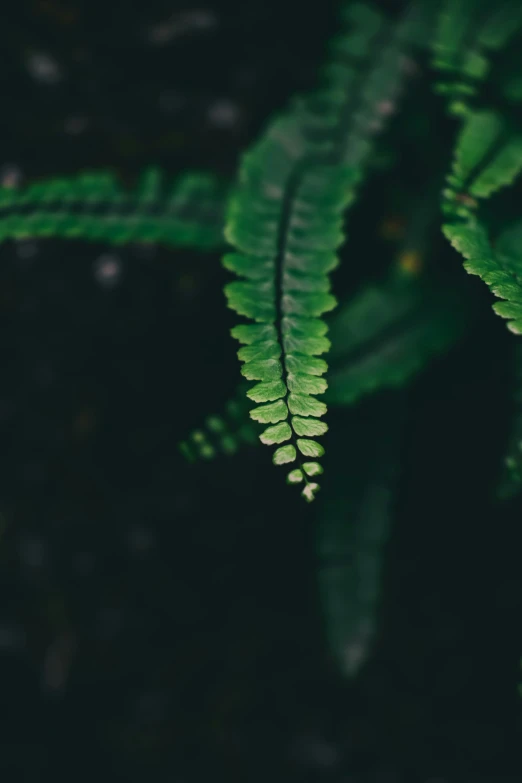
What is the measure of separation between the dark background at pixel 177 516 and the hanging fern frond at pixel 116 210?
15.0 inches

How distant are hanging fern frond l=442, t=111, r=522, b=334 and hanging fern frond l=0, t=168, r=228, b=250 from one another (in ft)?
2.10

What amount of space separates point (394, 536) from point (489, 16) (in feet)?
4.95

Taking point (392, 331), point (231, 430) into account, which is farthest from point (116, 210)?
point (392, 331)

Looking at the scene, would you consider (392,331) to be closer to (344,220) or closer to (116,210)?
(344,220)

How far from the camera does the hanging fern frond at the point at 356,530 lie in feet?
5.35

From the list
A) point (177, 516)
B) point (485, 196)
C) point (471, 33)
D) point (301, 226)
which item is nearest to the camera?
point (485, 196)

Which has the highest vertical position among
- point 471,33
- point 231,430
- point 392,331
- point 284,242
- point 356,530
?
point 471,33

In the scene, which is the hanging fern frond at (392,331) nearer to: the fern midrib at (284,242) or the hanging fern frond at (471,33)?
the fern midrib at (284,242)

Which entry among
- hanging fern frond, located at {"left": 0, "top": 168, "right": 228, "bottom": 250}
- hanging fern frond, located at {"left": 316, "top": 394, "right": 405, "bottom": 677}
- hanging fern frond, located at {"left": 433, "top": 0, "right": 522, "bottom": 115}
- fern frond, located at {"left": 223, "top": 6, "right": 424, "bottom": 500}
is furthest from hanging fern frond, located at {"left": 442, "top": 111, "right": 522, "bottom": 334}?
hanging fern frond, located at {"left": 0, "top": 168, "right": 228, "bottom": 250}

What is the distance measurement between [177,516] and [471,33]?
1.66m

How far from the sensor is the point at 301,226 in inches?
53.9

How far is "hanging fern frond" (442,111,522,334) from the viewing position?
1.04 meters

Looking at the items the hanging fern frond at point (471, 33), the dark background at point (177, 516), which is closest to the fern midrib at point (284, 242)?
the hanging fern frond at point (471, 33)

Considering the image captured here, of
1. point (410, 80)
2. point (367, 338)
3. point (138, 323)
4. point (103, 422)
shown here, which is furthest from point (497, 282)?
point (103, 422)
